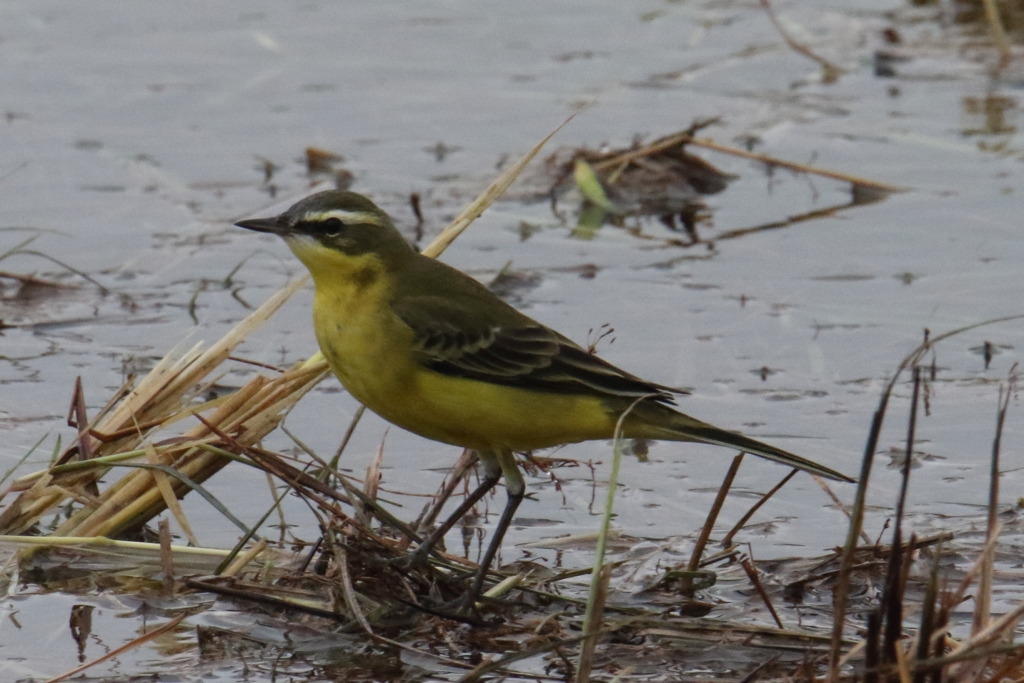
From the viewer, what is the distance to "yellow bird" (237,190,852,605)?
589cm

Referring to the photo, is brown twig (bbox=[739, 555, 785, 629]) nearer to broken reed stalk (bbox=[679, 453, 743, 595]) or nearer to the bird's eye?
broken reed stalk (bbox=[679, 453, 743, 595])

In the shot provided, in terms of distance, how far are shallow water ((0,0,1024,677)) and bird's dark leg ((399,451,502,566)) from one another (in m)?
0.30

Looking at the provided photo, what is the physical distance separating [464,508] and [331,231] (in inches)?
48.1

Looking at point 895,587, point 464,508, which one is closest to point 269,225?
point 464,508

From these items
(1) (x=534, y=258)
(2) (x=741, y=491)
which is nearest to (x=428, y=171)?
(1) (x=534, y=258)

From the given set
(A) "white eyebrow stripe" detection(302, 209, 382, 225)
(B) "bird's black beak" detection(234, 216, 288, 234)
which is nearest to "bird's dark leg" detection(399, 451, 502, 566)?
(A) "white eyebrow stripe" detection(302, 209, 382, 225)

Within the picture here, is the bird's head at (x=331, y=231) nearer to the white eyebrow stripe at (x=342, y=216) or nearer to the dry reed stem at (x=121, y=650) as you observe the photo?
the white eyebrow stripe at (x=342, y=216)

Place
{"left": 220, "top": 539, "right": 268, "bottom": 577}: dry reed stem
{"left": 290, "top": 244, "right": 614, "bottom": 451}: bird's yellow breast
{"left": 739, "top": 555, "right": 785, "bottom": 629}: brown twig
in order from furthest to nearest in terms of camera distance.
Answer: {"left": 290, "top": 244, "right": 614, "bottom": 451}: bird's yellow breast → {"left": 220, "top": 539, "right": 268, "bottom": 577}: dry reed stem → {"left": 739, "top": 555, "right": 785, "bottom": 629}: brown twig

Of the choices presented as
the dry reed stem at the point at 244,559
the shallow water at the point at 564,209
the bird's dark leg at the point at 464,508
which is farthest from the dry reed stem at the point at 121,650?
the bird's dark leg at the point at 464,508

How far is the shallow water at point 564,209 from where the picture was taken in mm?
7227

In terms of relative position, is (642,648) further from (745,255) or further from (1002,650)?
(745,255)

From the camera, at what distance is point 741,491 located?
690 centimetres

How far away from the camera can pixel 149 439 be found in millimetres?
6426

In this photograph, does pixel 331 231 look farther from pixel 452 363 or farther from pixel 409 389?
pixel 409 389
